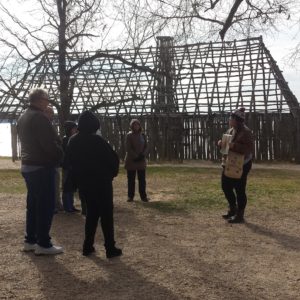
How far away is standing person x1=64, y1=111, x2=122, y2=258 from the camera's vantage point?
5.75 metres

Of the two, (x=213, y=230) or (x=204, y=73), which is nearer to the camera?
(x=213, y=230)

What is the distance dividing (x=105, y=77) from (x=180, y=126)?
5.22 metres

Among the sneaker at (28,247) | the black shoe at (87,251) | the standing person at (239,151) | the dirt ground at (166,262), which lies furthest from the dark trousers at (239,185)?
the sneaker at (28,247)

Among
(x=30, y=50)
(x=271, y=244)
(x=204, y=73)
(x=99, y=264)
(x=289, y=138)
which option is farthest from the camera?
(x=204, y=73)

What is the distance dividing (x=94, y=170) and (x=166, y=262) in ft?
4.15

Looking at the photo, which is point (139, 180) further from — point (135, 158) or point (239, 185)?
point (239, 185)

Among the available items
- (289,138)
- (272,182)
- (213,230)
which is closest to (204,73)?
(289,138)

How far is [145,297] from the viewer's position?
14.9 ft

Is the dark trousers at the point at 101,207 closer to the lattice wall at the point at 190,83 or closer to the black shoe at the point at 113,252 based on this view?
the black shoe at the point at 113,252

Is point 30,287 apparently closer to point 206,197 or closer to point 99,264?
point 99,264

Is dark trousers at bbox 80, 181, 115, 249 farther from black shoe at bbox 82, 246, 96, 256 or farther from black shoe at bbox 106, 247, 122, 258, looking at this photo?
black shoe at bbox 82, 246, 96, 256

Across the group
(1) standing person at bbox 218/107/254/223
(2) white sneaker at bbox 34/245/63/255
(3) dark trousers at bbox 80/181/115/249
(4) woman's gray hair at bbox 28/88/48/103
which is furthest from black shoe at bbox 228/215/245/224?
(4) woman's gray hair at bbox 28/88/48/103

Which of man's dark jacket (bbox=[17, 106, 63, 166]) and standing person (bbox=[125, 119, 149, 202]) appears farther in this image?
standing person (bbox=[125, 119, 149, 202])

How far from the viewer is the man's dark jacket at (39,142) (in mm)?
5840
